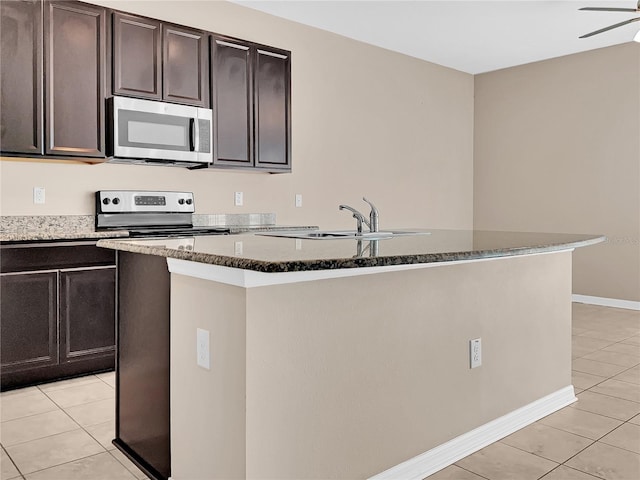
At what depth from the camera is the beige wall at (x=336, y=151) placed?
12.4 feet

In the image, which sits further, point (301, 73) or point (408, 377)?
point (301, 73)

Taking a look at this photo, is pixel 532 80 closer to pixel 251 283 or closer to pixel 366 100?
pixel 366 100

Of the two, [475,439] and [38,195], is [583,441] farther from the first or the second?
[38,195]

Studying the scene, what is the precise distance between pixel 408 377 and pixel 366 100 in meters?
3.97

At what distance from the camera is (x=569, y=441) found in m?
2.39

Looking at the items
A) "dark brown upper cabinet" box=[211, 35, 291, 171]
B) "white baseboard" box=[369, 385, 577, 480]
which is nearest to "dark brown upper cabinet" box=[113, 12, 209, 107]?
"dark brown upper cabinet" box=[211, 35, 291, 171]

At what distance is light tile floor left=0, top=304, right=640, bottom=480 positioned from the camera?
212 centimetres

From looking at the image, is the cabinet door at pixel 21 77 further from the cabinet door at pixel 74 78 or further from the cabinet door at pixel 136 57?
the cabinet door at pixel 136 57

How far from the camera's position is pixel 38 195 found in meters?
3.52

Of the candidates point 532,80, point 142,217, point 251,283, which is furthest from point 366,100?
point 251,283

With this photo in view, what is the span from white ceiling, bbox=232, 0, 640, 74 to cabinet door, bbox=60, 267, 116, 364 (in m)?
2.56

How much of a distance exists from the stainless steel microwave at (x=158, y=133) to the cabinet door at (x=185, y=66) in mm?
85

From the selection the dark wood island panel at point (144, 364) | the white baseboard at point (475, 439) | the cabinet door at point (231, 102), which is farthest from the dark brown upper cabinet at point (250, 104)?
the white baseboard at point (475, 439)

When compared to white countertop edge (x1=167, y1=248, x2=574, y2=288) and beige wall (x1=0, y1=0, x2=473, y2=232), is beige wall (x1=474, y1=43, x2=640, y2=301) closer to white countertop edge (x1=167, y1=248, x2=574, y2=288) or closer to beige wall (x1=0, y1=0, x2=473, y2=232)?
beige wall (x1=0, y1=0, x2=473, y2=232)
